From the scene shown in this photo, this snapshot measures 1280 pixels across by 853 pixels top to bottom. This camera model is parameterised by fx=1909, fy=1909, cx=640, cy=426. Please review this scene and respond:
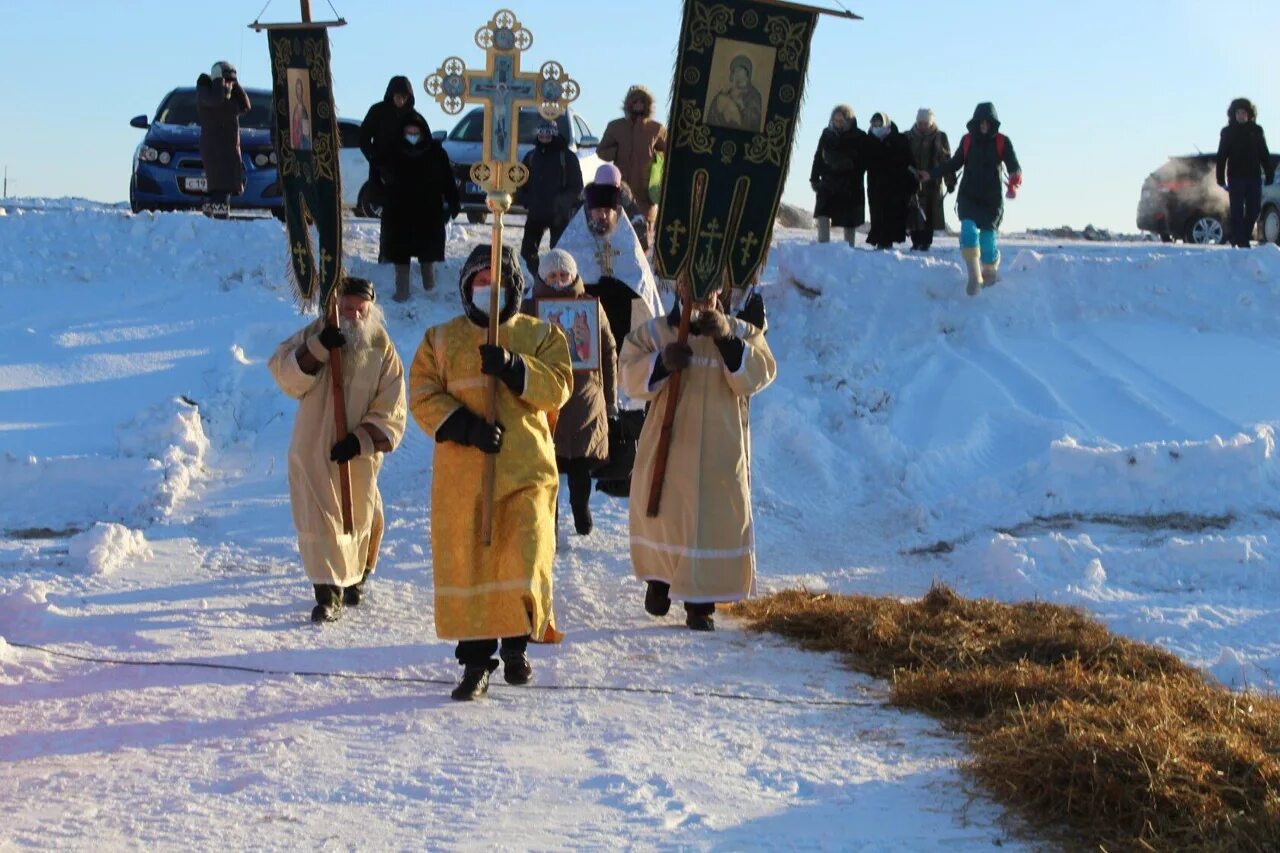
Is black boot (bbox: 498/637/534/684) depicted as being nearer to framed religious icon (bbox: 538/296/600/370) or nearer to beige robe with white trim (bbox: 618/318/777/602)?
beige robe with white trim (bbox: 618/318/777/602)

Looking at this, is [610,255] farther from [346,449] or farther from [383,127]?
[383,127]

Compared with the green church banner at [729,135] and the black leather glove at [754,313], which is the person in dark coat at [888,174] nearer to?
the black leather glove at [754,313]

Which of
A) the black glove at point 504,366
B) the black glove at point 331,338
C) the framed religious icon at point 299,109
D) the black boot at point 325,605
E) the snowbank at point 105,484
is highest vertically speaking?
the framed religious icon at point 299,109

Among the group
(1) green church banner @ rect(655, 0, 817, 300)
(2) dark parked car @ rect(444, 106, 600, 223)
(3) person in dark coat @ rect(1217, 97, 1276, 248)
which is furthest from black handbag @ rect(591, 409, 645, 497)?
(3) person in dark coat @ rect(1217, 97, 1276, 248)

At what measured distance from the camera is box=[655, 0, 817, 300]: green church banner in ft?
27.1

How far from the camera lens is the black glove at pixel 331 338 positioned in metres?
8.26

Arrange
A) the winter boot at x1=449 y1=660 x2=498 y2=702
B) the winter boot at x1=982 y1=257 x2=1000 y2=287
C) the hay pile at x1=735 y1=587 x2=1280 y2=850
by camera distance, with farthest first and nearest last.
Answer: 1. the winter boot at x1=982 y1=257 x2=1000 y2=287
2. the winter boot at x1=449 y1=660 x2=498 y2=702
3. the hay pile at x1=735 y1=587 x2=1280 y2=850

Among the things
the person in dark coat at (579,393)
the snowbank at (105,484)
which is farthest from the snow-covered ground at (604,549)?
the person in dark coat at (579,393)

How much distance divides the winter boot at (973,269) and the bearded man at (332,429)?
23.4ft

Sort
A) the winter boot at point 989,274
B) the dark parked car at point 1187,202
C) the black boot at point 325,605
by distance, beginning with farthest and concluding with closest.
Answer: the dark parked car at point 1187,202, the winter boot at point 989,274, the black boot at point 325,605

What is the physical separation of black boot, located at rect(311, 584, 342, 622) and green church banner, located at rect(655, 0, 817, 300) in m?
2.07

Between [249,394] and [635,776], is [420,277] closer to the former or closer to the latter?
[249,394]

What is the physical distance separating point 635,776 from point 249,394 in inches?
307

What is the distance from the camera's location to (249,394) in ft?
43.2
